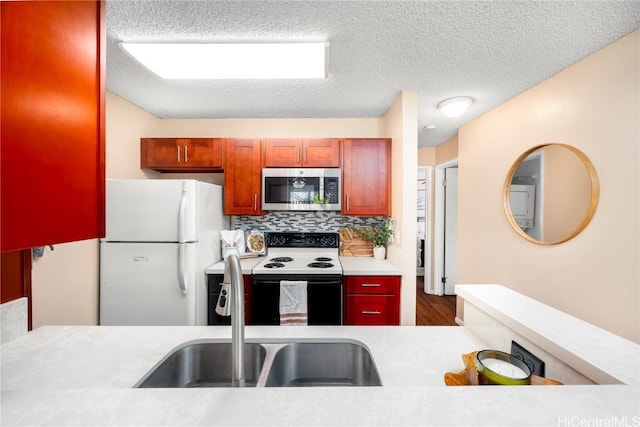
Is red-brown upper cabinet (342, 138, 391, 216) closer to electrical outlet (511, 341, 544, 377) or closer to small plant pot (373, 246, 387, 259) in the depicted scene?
small plant pot (373, 246, 387, 259)

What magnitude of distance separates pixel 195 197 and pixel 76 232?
5.70 ft

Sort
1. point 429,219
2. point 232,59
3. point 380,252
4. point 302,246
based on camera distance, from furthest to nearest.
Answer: point 429,219 → point 302,246 → point 380,252 → point 232,59

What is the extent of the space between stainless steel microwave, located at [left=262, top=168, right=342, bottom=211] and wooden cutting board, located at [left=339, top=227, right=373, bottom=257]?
440mm

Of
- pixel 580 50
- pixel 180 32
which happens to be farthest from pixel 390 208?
pixel 180 32

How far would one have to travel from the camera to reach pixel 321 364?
1.10 m

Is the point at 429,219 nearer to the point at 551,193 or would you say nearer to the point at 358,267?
the point at 551,193

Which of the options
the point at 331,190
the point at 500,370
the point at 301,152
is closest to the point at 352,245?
the point at 331,190

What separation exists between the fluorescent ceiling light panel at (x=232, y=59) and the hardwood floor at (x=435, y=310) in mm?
3010

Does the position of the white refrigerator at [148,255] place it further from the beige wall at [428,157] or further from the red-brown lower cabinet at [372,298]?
the beige wall at [428,157]

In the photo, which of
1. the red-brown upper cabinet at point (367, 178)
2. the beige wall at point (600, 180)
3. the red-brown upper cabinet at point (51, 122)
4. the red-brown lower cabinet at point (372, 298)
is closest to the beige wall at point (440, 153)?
the beige wall at point (600, 180)

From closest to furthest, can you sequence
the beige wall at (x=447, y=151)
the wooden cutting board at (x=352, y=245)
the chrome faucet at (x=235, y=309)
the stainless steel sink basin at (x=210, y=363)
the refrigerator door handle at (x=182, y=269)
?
1. the chrome faucet at (x=235, y=309)
2. the stainless steel sink basin at (x=210, y=363)
3. the refrigerator door handle at (x=182, y=269)
4. the wooden cutting board at (x=352, y=245)
5. the beige wall at (x=447, y=151)

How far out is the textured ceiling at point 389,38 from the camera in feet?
4.72

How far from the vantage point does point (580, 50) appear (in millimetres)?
1774

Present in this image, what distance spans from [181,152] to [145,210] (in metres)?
0.89
